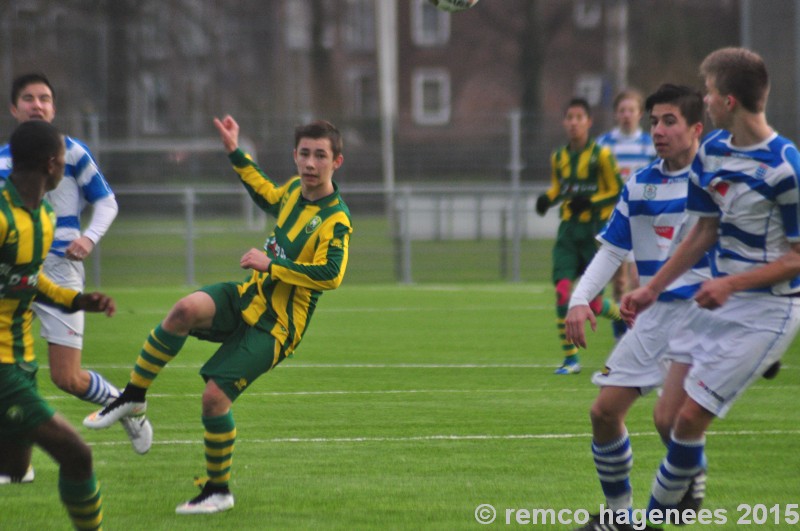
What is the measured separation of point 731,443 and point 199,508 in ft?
10.8

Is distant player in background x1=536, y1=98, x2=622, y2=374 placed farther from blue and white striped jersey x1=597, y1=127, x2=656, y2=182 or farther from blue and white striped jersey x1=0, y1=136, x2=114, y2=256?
blue and white striped jersey x1=0, y1=136, x2=114, y2=256

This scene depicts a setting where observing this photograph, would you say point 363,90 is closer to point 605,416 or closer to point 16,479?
point 16,479

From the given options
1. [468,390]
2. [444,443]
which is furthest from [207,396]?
[468,390]

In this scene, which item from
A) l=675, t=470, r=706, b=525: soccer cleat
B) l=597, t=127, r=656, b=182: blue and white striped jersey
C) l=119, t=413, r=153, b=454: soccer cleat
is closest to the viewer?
l=675, t=470, r=706, b=525: soccer cleat

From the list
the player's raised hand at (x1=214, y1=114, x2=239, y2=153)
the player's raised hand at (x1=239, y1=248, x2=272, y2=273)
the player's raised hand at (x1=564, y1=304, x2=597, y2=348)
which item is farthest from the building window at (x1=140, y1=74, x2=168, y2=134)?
the player's raised hand at (x1=564, y1=304, x2=597, y2=348)

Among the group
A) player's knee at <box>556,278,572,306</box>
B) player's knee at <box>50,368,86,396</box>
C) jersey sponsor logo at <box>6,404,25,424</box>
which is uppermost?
jersey sponsor logo at <box>6,404,25,424</box>

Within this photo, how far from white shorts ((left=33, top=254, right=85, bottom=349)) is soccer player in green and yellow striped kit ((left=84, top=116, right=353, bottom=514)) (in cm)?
66

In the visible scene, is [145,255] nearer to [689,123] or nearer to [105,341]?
[105,341]

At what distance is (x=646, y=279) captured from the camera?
629cm

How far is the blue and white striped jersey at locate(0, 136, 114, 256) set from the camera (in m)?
7.25

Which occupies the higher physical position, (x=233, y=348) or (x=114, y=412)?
(x=233, y=348)

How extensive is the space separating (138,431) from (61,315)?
77 cm

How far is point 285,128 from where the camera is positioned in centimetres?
2358

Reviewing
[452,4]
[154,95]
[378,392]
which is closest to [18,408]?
[378,392]
